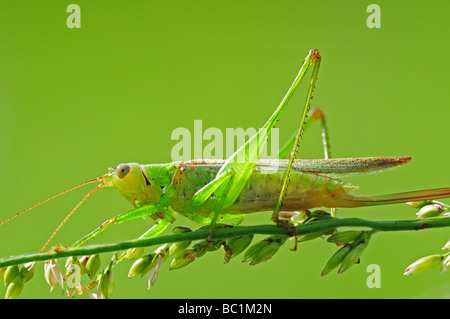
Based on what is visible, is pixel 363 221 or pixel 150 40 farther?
pixel 150 40

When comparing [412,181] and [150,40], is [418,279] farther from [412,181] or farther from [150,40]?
[150,40]

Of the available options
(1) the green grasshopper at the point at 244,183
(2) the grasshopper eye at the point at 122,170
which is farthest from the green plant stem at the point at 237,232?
(2) the grasshopper eye at the point at 122,170

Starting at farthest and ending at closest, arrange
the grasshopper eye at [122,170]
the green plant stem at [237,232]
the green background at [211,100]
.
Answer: the green background at [211,100] < the grasshopper eye at [122,170] < the green plant stem at [237,232]

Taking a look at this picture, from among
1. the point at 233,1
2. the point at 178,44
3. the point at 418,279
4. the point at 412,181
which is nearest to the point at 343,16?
the point at 233,1

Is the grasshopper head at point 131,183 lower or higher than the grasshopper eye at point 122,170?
lower

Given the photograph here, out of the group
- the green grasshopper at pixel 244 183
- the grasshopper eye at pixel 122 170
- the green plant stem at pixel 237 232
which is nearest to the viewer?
the green plant stem at pixel 237 232

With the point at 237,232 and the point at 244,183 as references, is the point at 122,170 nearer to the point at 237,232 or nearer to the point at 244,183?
the point at 244,183

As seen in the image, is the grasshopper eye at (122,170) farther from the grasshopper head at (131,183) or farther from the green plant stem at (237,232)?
the green plant stem at (237,232)
